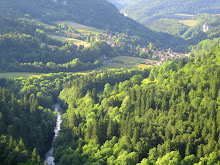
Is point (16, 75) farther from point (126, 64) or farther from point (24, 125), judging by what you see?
point (126, 64)

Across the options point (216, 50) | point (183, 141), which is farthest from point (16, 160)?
point (216, 50)

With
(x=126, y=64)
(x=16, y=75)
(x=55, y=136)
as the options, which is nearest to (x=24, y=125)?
(x=55, y=136)

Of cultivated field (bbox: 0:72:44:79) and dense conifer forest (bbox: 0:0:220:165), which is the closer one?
dense conifer forest (bbox: 0:0:220:165)

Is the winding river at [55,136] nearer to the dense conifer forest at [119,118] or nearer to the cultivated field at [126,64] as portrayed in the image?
A: the dense conifer forest at [119,118]


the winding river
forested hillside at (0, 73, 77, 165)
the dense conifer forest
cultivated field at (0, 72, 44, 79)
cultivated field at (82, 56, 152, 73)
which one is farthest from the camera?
cultivated field at (82, 56, 152, 73)

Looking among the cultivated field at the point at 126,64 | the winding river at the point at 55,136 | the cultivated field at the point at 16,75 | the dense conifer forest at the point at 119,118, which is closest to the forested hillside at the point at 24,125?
the dense conifer forest at the point at 119,118

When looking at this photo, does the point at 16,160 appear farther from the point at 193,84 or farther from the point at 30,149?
the point at 193,84

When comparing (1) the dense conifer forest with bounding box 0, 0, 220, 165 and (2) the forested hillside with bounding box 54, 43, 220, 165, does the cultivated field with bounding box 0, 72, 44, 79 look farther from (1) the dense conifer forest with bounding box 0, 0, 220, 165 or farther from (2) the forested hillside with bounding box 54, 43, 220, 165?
(2) the forested hillside with bounding box 54, 43, 220, 165

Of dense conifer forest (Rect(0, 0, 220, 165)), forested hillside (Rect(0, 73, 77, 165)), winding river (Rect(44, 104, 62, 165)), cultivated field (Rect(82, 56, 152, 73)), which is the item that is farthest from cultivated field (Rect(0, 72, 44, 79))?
cultivated field (Rect(82, 56, 152, 73))
